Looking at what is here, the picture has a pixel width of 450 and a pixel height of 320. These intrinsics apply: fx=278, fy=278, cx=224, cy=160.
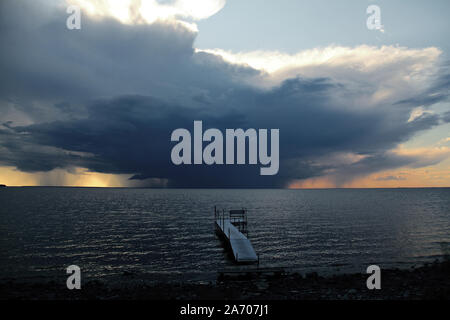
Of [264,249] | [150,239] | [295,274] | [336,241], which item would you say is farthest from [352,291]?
[150,239]

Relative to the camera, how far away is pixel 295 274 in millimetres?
24000

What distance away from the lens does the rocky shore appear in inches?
698

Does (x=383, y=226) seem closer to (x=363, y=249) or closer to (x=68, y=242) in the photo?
(x=363, y=249)

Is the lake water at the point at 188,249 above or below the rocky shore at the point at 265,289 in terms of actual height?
below

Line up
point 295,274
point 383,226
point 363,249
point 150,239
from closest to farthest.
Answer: point 295,274 < point 363,249 < point 150,239 < point 383,226

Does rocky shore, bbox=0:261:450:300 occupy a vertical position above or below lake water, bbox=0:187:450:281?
above

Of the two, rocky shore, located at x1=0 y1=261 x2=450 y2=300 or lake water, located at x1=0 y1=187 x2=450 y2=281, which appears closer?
rocky shore, located at x1=0 y1=261 x2=450 y2=300

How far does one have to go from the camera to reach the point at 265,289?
19812 millimetres

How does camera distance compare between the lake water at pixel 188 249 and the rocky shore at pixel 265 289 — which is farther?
the lake water at pixel 188 249

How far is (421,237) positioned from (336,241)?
1464cm

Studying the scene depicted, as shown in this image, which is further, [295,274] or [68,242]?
[68,242]

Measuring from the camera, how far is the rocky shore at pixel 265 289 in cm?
1773

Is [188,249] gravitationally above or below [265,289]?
below

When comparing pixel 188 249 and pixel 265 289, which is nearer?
pixel 265 289
